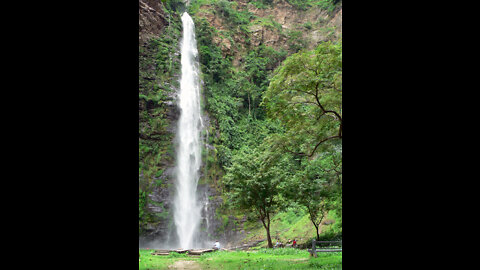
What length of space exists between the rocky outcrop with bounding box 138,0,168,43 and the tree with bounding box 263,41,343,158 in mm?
17178

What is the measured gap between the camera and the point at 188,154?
19.0 meters

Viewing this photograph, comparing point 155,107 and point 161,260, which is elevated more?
point 155,107

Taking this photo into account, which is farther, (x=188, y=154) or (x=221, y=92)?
(x=221, y=92)

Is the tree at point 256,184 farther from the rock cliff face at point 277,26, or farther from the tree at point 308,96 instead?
the rock cliff face at point 277,26

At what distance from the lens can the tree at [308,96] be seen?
6594 mm

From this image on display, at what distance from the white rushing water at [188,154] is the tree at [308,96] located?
11245 mm

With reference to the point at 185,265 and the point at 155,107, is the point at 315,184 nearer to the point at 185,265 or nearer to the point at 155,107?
the point at 185,265

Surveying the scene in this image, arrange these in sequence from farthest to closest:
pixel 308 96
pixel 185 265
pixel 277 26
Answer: pixel 277 26 < pixel 185 265 < pixel 308 96

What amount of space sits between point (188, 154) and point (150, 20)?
10679 millimetres

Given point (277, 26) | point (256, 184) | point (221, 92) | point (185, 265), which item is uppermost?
point (277, 26)

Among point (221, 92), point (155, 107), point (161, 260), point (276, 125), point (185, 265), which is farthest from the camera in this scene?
point (276, 125)

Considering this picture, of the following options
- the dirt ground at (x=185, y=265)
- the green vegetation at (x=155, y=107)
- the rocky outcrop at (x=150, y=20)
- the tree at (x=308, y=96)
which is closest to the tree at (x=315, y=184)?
the tree at (x=308, y=96)

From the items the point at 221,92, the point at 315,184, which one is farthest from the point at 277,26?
the point at 315,184
